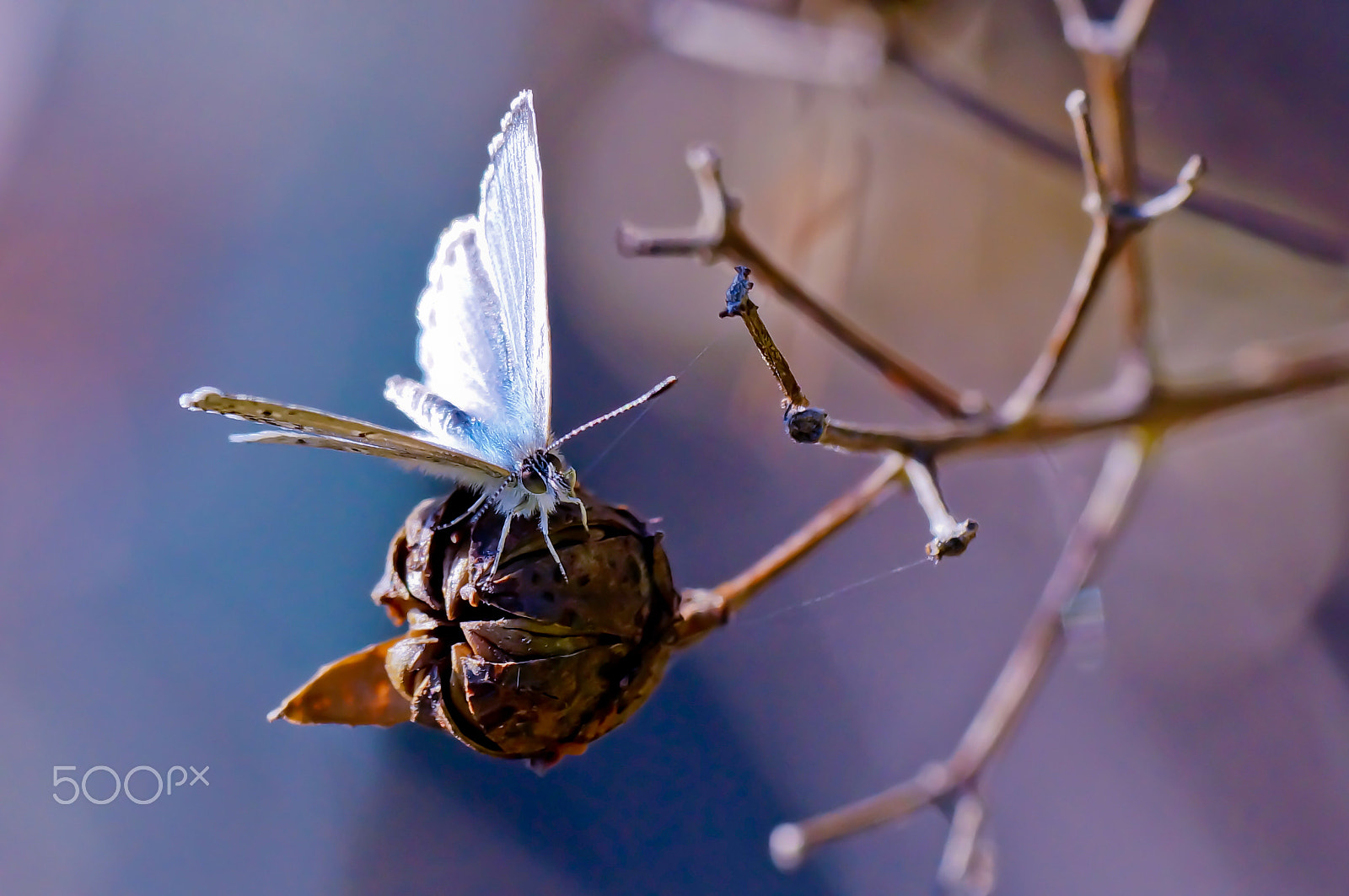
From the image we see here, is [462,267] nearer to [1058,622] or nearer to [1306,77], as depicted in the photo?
[1058,622]

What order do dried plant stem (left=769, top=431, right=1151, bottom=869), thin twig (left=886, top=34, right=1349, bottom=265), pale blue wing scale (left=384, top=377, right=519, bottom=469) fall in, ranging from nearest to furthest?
pale blue wing scale (left=384, top=377, right=519, bottom=469) < dried plant stem (left=769, top=431, right=1151, bottom=869) < thin twig (left=886, top=34, right=1349, bottom=265)

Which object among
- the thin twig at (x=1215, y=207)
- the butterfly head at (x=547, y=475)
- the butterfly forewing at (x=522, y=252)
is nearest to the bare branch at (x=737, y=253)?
the butterfly forewing at (x=522, y=252)

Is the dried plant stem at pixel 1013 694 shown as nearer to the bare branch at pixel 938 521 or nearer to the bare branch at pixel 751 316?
the bare branch at pixel 938 521

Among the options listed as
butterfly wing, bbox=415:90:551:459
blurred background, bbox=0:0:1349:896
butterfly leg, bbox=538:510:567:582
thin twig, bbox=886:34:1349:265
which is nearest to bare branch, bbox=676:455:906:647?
butterfly leg, bbox=538:510:567:582

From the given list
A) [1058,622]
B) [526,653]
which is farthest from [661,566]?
[1058,622]

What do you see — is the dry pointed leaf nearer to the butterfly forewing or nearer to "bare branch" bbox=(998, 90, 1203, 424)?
the butterfly forewing

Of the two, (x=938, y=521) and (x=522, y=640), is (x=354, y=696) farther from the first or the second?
(x=938, y=521)
